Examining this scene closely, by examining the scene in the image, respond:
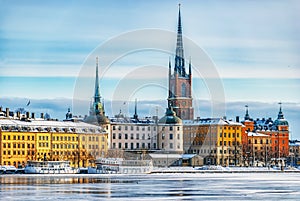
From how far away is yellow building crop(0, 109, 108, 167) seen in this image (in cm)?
14450

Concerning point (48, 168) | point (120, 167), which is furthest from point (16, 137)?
point (120, 167)

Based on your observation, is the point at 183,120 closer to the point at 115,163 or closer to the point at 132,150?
the point at 132,150

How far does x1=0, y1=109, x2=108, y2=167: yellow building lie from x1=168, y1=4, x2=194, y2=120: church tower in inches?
1314

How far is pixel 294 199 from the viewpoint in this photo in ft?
200

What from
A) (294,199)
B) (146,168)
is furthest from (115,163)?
(294,199)

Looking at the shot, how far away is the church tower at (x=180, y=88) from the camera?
633 ft

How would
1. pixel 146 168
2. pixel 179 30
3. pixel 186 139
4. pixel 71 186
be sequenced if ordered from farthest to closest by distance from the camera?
1. pixel 179 30
2. pixel 186 139
3. pixel 146 168
4. pixel 71 186

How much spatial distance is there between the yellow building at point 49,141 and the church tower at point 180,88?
110 feet

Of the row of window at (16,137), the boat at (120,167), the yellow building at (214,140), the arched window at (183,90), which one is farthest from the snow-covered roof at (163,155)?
the boat at (120,167)

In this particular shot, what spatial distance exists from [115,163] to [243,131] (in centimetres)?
6940

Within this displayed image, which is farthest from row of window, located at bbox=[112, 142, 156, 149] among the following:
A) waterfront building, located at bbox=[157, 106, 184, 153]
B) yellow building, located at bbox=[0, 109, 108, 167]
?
yellow building, located at bbox=[0, 109, 108, 167]

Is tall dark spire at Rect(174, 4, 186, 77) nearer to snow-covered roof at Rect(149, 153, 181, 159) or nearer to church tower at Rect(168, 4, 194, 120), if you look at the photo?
church tower at Rect(168, 4, 194, 120)

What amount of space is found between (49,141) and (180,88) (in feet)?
165

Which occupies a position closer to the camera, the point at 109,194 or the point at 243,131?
the point at 109,194
